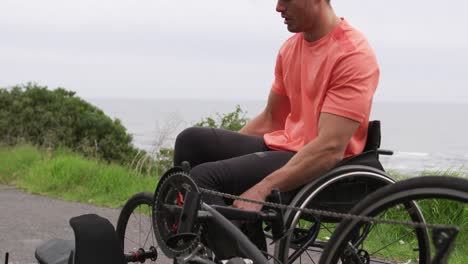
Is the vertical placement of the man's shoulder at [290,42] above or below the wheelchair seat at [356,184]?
above

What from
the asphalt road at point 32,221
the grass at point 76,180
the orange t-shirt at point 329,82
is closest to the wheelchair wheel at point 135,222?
the asphalt road at point 32,221

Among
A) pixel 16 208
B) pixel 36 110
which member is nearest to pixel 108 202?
pixel 16 208

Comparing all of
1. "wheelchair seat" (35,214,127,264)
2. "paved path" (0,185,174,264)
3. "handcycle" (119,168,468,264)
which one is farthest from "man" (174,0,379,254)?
"paved path" (0,185,174,264)

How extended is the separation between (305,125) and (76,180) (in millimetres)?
5568

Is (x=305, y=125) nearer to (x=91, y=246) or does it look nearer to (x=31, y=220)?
(x=91, y=246)

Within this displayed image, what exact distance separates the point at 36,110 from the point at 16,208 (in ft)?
41.4

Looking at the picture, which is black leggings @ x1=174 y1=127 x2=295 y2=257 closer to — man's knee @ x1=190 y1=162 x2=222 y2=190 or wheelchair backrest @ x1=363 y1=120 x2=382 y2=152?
man's knee @ x1=190 y1=162 x2=222 y2=190

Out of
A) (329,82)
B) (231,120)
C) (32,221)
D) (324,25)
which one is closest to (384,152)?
(329,82)

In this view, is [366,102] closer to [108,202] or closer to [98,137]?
[108,202]

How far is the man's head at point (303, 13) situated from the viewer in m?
2.94

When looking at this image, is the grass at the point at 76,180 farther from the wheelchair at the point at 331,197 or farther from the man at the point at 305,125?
the wheelchair at the point at 331,197

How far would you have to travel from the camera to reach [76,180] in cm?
814

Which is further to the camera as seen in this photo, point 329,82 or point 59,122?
point 59,122

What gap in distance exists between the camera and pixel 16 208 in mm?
6852
